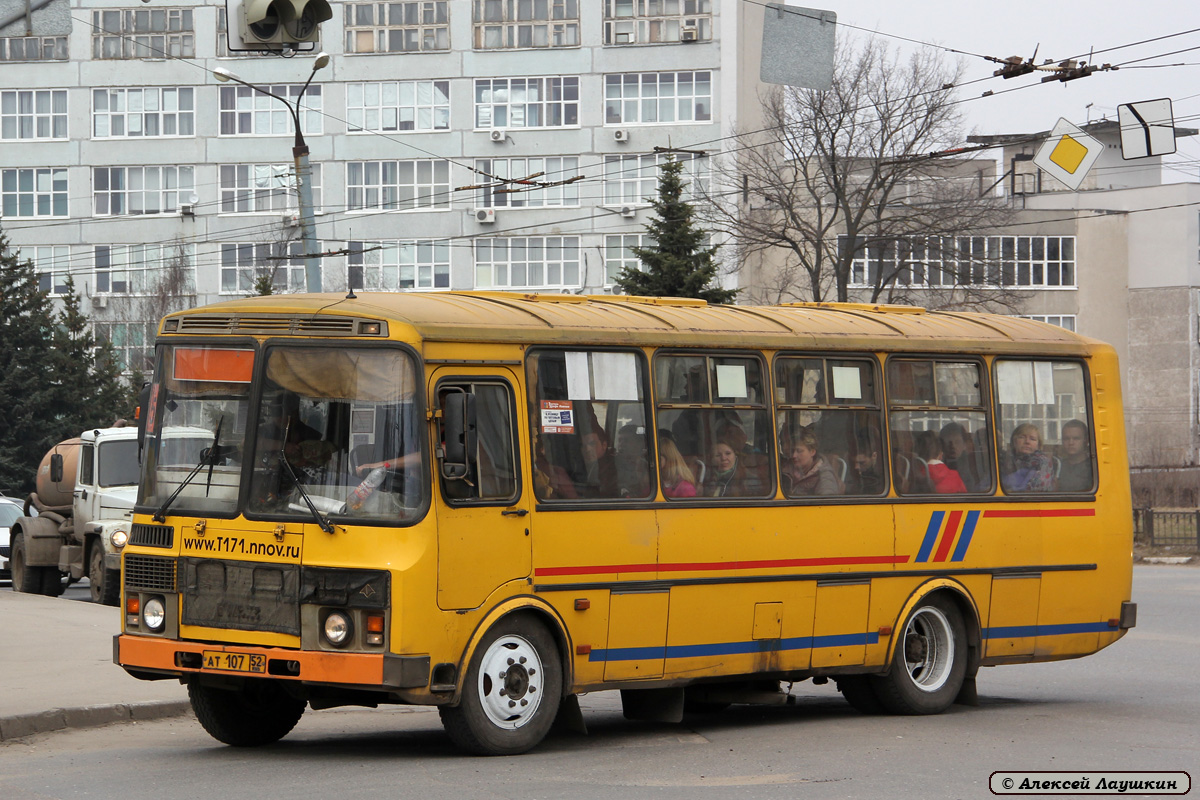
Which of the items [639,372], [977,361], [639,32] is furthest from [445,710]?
[639,32]

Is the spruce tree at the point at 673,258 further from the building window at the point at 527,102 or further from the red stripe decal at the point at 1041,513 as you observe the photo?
the building window at the point at 527,102

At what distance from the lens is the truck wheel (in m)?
22.7

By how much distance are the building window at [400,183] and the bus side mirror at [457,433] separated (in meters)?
58.6

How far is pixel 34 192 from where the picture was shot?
70.7 m

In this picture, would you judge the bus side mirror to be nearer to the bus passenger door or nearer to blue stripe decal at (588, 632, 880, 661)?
the bus passenger door

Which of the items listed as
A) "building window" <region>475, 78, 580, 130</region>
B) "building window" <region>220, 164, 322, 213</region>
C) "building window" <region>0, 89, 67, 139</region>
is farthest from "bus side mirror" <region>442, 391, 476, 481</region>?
"building window" <region>0, 89, 67, 139</region>

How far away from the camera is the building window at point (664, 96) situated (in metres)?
65.3

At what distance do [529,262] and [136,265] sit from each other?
1692cm

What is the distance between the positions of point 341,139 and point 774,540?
192ft

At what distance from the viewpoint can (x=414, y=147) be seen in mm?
67125

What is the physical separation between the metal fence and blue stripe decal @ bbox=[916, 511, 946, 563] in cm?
2429

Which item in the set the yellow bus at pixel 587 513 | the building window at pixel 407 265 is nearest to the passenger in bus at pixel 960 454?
the yellow bus at pixel 587 513

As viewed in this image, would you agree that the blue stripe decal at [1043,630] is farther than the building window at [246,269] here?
No

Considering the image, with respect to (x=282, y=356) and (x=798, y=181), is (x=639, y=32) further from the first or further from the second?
(x=282, y=356)
